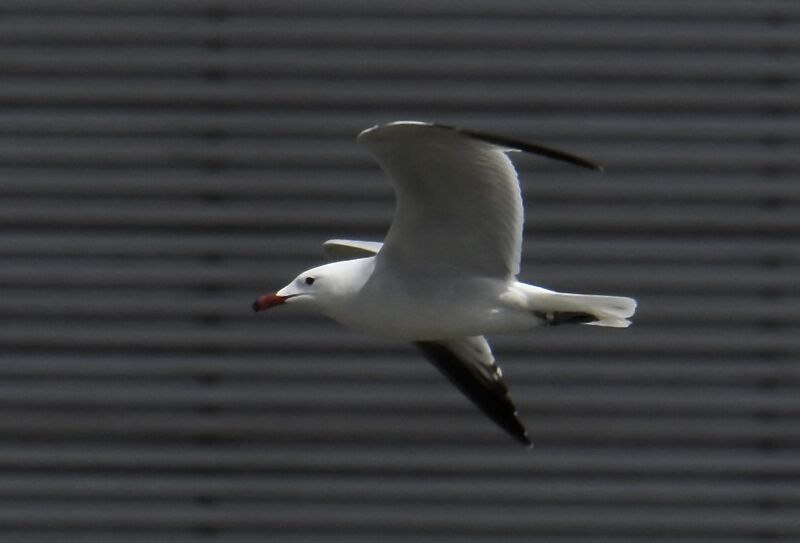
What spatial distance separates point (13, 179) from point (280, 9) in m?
0.98

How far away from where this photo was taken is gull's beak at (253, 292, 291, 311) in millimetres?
5129

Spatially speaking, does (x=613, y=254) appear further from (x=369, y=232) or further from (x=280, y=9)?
(x=280, y=9)

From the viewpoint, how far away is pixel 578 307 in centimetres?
512

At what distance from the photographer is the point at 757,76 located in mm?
6043

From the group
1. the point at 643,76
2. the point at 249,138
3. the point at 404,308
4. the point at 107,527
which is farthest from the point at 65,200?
the point at 643,76

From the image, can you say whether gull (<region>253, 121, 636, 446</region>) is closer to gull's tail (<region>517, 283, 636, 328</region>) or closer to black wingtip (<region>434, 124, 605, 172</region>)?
gull's tail (<region>517, 283, 636, 328</region>)

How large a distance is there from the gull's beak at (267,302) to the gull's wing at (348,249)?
0.29 m

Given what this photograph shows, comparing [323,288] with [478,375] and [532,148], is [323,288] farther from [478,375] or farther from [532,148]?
[532,148]

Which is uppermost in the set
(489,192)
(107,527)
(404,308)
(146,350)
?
(489,192)

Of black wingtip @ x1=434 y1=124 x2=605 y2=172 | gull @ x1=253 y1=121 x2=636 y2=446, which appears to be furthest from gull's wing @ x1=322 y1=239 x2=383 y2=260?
black wingtip @ x1=434 y1=124 x2=605 y2=172

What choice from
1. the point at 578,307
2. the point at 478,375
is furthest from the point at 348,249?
the point at 578,307

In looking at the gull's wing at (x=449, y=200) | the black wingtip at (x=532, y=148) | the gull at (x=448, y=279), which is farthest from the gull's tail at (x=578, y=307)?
the black wingtip at (x=532, y=148)

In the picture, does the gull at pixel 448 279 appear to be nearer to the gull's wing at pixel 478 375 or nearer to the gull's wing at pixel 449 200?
the gull's wing at pixel 449 200

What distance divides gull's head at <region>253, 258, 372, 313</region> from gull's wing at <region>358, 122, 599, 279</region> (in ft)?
0.34
